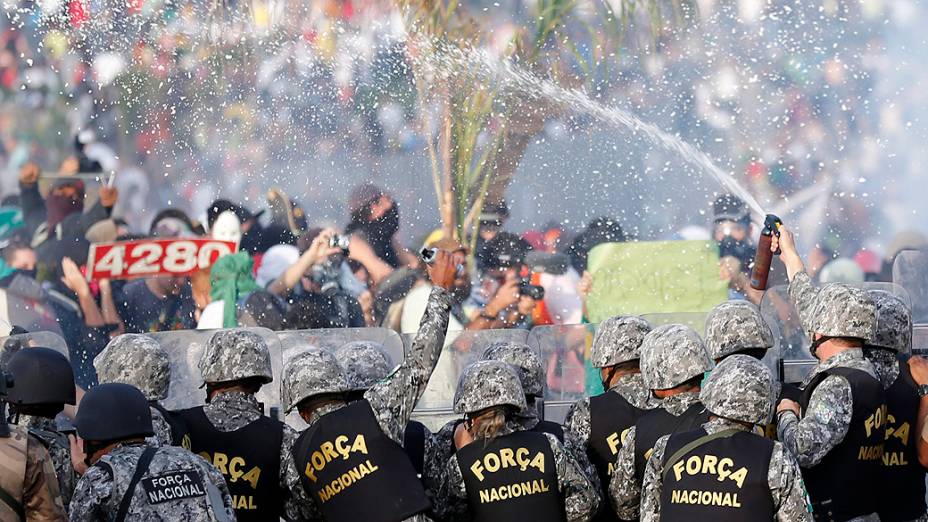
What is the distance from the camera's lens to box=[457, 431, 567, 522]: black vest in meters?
4.66

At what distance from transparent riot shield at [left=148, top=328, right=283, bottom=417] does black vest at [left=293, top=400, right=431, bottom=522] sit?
235cm

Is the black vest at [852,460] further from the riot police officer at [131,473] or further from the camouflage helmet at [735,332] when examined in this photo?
the riot police officer at [131,473]

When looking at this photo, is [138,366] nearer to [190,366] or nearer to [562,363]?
[190,366]

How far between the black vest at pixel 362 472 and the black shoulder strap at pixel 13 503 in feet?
3.68

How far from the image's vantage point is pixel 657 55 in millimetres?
13000

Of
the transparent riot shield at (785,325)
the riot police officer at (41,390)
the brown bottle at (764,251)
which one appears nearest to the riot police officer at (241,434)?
the riot police officer at (41,390)

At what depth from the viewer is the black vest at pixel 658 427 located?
15.7 ft

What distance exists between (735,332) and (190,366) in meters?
2.91

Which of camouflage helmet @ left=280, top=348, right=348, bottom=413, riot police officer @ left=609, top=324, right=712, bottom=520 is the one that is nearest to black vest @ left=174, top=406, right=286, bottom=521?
camouflage helmet @ left=280, top=348, right=348, bottom=413

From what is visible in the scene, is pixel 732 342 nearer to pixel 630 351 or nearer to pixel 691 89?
pixel 630 351

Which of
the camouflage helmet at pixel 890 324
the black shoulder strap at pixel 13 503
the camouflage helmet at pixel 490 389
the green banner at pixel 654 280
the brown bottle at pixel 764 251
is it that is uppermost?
the brown bottle at pixel 764 251

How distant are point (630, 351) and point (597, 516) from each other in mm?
761

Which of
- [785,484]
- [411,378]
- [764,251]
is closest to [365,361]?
[411,378]

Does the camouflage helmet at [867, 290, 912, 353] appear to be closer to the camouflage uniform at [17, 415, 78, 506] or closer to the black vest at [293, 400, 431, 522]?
the black vest at [293, 400, 431, 522]
